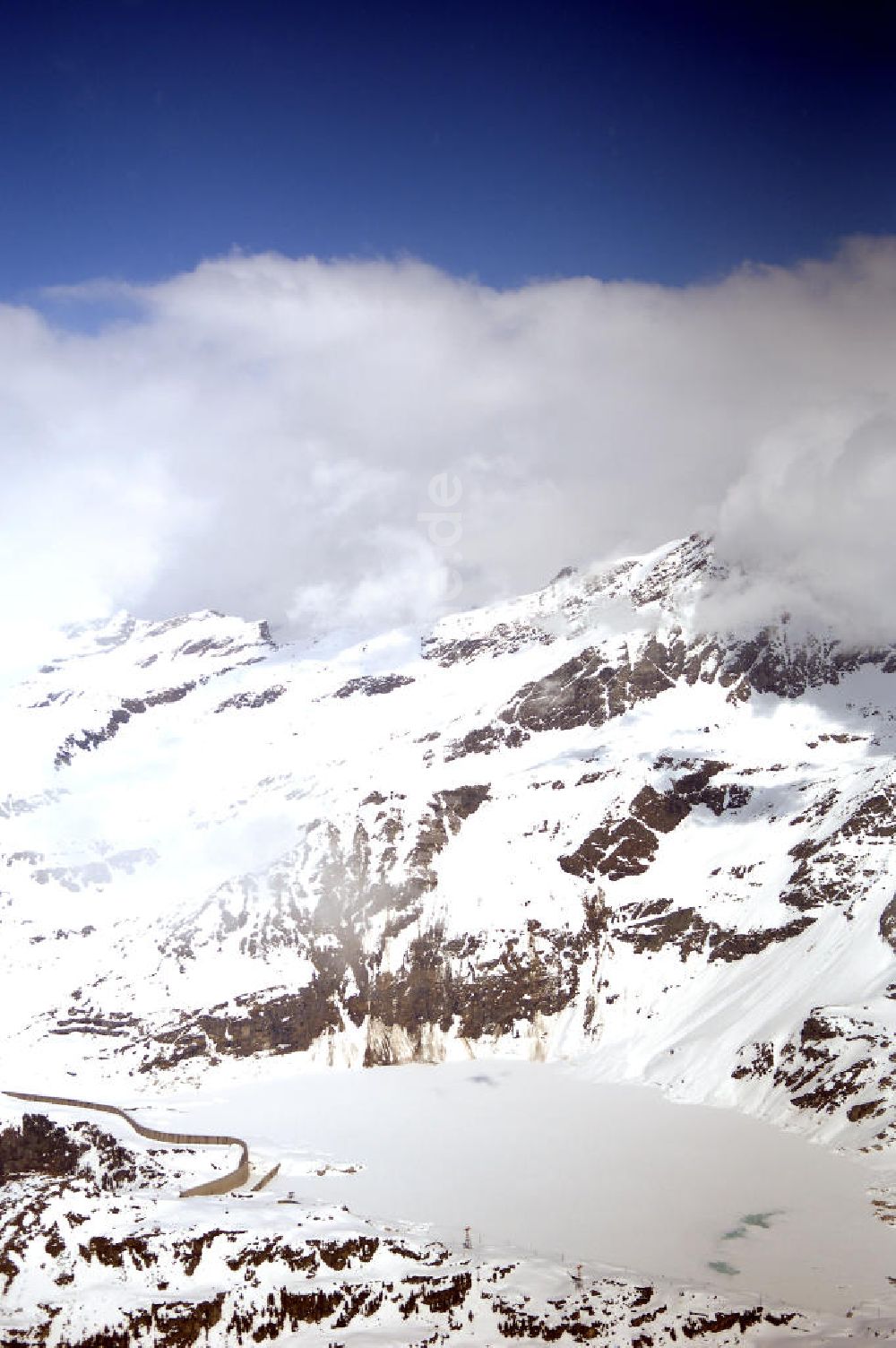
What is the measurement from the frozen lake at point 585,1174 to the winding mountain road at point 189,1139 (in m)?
2.97

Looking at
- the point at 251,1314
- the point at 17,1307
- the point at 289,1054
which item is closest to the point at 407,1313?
the point at 251,1314

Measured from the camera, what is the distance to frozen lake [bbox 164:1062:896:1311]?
6284 centimetres

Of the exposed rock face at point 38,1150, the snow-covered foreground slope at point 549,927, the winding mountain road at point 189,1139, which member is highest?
the snow-covered foreground slope at point 549,927

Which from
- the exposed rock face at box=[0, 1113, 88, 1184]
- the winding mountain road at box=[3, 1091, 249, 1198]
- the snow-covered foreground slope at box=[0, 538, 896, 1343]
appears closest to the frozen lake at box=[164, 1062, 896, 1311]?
the winding mountain road at box=[3, 1091, 249, 1198]

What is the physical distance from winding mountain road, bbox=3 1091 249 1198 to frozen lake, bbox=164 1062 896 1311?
2966 mm

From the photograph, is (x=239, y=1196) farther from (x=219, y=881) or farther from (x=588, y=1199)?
(x=219, y=881)

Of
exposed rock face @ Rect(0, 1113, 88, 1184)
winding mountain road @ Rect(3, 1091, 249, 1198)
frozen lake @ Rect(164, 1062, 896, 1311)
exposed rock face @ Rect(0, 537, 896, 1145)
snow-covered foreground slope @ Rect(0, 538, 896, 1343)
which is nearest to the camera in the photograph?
frozen lake @ Rect(164, 1062, 896, 1311)

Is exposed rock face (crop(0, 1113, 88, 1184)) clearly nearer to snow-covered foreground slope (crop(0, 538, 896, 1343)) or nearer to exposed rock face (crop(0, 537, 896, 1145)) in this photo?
snow-covered foreground slope (crop(0, 538, 896, 1343))

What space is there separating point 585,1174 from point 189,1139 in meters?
33.0

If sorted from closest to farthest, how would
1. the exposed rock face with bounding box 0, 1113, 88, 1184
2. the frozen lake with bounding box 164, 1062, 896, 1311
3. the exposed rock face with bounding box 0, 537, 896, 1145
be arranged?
the frozen lake with bounding box 164, 1062, 896, 1311 < the exposed rock face with bounding box 0, 1113, 88, 1184 < the exposed rock face with bounding box 0, 537, 896, 1145

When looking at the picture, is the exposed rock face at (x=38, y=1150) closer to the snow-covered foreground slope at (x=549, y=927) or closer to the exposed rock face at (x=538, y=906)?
the snow-covered foreground slope at (x=549, y=927)

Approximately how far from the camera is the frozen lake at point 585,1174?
62.8 meters

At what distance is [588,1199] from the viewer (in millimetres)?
75875

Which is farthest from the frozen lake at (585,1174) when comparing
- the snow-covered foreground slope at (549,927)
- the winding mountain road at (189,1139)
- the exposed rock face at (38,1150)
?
the exposed rock face at (38,1150)
